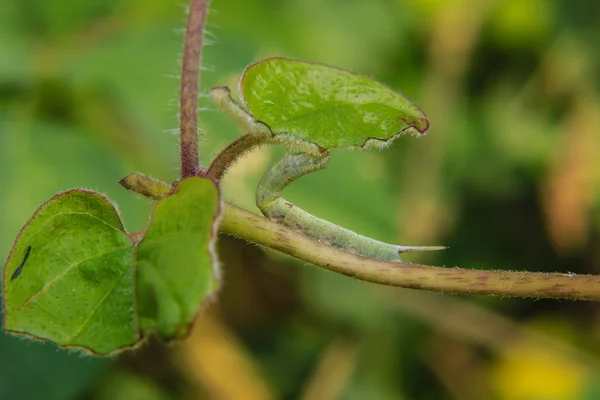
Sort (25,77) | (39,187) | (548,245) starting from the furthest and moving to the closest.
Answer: (548,245)
(25,77)
(39,187)

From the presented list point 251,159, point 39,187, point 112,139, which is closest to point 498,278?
point 251,159

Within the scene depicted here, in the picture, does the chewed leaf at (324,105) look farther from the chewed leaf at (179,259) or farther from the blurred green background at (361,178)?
the blurred green background at (361,178)

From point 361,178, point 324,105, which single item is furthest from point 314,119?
point 361,178

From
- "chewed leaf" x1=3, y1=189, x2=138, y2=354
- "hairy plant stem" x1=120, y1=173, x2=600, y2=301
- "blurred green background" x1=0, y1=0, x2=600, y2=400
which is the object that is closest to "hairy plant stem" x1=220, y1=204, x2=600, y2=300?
"hairy plant stem" x1=120, y1=173, x2=600, y2=301

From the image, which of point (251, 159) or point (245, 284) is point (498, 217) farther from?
point (251, 159)

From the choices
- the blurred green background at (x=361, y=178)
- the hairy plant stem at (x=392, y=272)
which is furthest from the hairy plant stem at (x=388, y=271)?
the blurred green background at (x=361, y=178)
